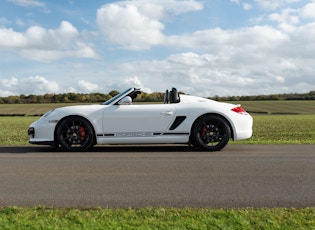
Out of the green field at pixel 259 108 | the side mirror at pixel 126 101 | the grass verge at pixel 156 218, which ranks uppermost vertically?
the green field at pixel 259 108

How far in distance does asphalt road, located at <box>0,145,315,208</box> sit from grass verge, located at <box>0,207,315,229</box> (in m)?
0.34

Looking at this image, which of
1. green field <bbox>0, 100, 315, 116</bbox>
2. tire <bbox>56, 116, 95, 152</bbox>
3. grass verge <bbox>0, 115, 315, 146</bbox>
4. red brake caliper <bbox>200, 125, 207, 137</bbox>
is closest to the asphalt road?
tire <bbox>56, 116, 95, 152</bbox>

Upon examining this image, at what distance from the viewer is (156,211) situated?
3.90 meters

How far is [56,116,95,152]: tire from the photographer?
880 centimetres

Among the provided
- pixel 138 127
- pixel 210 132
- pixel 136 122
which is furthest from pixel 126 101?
pixel 210 132

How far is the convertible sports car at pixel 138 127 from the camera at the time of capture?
8797mm

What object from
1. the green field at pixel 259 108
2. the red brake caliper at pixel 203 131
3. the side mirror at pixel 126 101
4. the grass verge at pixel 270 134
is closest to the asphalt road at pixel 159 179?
the red brake caliper at pixel 203 131

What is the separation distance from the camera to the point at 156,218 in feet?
12.1

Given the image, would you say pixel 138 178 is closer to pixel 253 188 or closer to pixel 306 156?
pixel 253 188

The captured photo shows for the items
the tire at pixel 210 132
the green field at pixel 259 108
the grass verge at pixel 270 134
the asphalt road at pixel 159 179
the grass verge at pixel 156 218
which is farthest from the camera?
the green field at pixel 259 108

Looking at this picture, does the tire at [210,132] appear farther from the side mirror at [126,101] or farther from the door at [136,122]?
the side mirror at [126,101]

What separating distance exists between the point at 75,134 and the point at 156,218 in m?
5.48

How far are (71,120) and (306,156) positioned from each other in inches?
185

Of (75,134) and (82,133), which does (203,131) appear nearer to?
(82,133)
